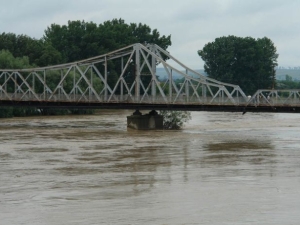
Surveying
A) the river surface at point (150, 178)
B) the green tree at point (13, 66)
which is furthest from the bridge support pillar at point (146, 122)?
the green tree at point (13, 66)

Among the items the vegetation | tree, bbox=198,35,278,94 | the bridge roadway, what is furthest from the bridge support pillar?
tree, bbox=198,35,278,94

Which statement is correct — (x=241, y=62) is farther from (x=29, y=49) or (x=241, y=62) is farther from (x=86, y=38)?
(x=29, y=49)

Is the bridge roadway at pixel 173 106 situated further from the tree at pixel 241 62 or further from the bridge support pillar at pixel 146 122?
the tree at pixel 241 62

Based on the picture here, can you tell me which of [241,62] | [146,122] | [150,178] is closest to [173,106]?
[146,122]

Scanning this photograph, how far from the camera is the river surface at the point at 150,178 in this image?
33.9 m

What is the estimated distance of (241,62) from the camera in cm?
18500

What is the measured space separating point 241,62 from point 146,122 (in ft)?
329

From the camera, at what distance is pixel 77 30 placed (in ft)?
529

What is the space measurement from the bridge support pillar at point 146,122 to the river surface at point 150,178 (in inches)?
280

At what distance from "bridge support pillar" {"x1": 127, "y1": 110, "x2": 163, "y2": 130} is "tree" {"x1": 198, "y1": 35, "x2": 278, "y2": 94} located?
93.1m

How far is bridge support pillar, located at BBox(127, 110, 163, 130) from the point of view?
3418 inches

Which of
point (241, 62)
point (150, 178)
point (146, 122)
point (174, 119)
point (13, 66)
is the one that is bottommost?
point (150, 178)

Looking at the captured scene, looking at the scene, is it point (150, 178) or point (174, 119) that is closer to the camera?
point (150, 178)

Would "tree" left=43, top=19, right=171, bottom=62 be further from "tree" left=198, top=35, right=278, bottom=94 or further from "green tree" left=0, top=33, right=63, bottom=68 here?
"tree" left=198, top=35, right=278, bottom=94
